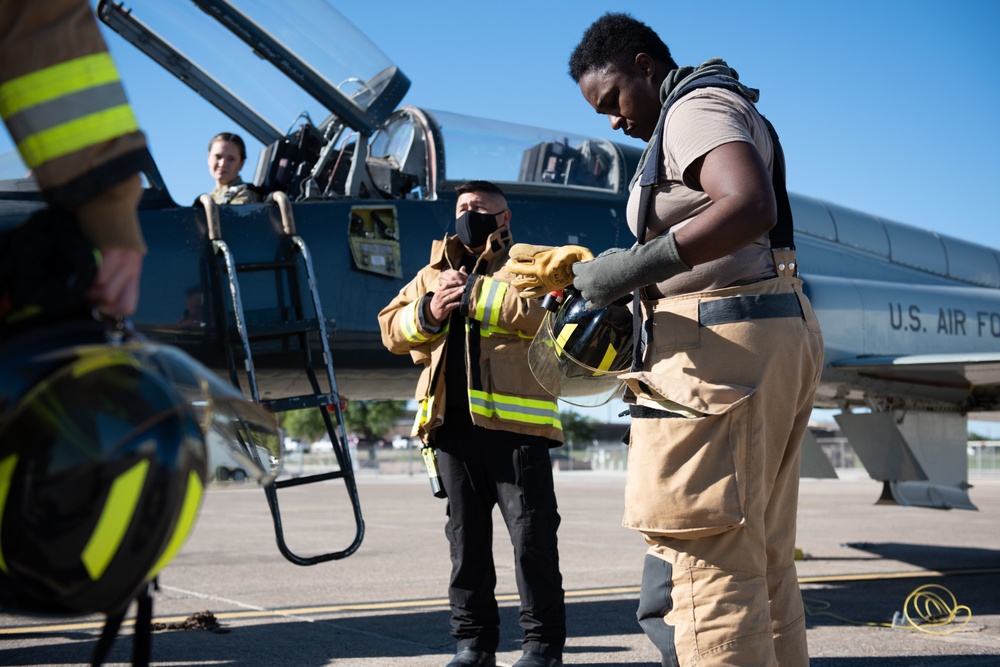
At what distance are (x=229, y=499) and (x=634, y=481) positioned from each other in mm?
19040

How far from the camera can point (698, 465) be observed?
87.9 inches

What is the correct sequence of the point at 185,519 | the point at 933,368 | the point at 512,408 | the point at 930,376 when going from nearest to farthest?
the point at 185,519 → the point at 512,408 → the point at 933,368 → the point at 930,376

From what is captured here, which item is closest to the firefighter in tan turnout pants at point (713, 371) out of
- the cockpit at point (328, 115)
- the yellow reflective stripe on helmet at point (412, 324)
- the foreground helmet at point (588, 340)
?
the foreground helmet at point (588, 340)

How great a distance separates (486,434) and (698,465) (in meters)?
1.50

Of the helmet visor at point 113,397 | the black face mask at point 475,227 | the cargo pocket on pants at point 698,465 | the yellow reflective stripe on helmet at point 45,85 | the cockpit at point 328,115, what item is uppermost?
the cockpit at point 328,115

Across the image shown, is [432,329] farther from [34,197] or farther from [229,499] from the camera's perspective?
[229,499]

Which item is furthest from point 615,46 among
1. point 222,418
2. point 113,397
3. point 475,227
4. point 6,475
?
point 6,475

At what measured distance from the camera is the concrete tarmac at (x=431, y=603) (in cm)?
394

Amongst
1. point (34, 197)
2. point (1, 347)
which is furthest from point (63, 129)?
point (34, 197)

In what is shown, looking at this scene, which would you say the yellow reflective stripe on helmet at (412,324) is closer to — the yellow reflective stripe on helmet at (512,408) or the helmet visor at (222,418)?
the yellow reflective stripe on helmet at (512,408)

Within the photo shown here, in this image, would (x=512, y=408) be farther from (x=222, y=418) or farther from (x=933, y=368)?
(x=933, y=368)

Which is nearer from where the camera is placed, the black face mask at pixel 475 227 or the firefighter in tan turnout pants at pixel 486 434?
the firefighter in tan turnout pants at pixel 486 434

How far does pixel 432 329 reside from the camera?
3.77 metres

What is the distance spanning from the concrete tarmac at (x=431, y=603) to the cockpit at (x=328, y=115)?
7.65 feet
